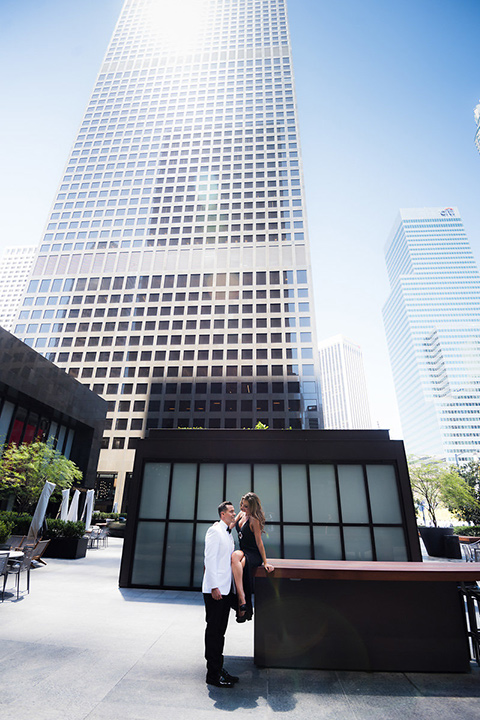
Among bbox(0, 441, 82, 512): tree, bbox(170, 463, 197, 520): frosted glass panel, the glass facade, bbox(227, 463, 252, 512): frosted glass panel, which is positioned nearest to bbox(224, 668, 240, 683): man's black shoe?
the glass facade

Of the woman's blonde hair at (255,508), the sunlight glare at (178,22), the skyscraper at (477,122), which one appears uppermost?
the sunlight glare at (178,22)

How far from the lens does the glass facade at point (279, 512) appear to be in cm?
1005

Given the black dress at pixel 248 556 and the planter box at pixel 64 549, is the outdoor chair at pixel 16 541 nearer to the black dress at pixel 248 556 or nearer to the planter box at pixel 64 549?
the planter box at pixel 64 549

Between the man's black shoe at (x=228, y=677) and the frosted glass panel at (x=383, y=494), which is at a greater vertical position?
the frosted glass panel at (x=383, y=494)

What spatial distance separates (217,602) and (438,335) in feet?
608

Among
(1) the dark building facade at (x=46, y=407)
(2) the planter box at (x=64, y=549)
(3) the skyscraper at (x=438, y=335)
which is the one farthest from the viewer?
(3) the skyscraper at (x=438, y=335)

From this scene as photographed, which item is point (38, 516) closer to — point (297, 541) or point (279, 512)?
point (279, 512)

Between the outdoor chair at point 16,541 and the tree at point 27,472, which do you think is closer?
the outdoor chair at point 16,541

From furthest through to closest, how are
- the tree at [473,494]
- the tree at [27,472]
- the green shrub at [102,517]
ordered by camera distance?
the green shrub at [102,517] < the tree at [473,494] < the tree at [27,472]

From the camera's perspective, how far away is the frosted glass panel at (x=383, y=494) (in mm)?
10211

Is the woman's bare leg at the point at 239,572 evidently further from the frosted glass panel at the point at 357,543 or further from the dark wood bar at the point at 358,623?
the frosted glass panel at the point at 357,543

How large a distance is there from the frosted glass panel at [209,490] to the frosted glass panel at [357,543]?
3880 millimetres

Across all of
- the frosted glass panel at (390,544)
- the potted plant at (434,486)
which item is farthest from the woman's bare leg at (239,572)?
the potted plant at (434,486)

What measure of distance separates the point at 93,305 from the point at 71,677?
67.7 metres
